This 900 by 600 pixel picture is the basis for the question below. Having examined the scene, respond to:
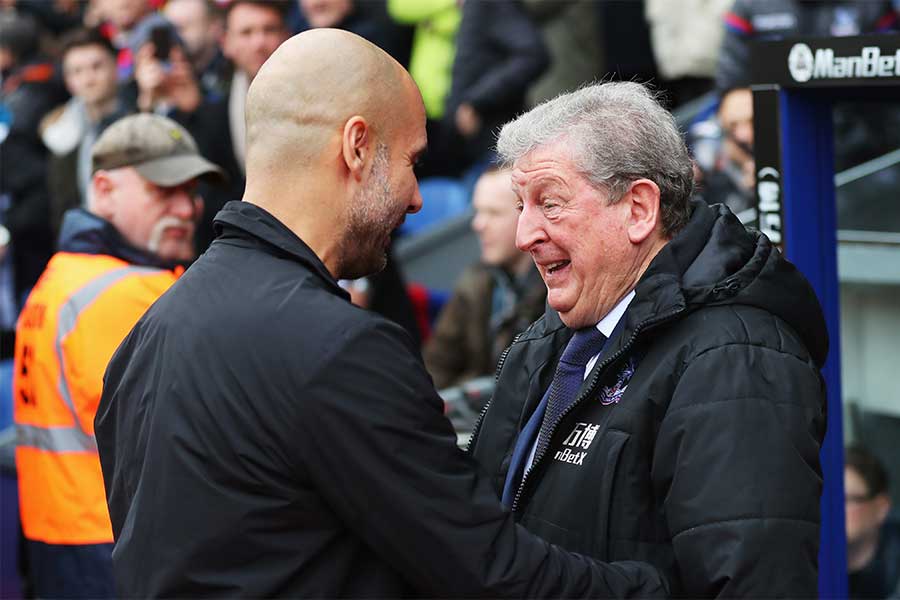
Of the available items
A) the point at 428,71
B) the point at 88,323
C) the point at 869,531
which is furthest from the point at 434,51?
the point at 869,531

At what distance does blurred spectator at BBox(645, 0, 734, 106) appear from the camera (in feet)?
21.4

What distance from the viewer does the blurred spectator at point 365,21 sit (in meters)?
6.95

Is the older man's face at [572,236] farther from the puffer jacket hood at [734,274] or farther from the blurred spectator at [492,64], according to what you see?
the blurred spectator at [492,64]

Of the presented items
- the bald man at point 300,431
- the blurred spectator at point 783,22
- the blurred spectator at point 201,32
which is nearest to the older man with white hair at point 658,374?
the bald man at point 300,431

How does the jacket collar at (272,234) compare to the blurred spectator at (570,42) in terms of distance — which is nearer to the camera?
the jacket collar at (272,234)

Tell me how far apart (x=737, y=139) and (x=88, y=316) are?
8.86 ft

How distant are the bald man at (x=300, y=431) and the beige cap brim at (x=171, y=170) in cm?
189

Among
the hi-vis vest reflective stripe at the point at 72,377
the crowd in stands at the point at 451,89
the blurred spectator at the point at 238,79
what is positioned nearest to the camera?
the hi-vis vest reflective stripe at the point at 72,377

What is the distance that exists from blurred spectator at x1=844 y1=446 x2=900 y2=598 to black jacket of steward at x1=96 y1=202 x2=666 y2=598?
1929mm

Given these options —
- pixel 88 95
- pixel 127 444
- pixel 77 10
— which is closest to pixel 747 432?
pixel 127 444

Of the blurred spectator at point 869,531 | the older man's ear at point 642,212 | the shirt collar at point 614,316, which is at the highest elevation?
the older man's ear at point 642,212

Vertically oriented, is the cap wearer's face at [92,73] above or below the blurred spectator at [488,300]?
above

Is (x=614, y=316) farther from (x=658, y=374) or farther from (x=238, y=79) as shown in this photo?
(x=238, y=79)

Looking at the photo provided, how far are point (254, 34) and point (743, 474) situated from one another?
4.72 m
